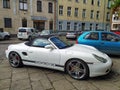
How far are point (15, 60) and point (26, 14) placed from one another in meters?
19.0

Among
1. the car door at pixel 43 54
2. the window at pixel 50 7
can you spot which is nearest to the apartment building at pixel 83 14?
the window at pixel 50 7

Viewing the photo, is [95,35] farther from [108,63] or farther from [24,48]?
[24,48]

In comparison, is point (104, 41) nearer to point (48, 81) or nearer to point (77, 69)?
point (77, 69)

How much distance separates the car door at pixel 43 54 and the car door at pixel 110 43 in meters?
3.53

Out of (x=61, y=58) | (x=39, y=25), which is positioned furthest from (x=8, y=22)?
(x=61, y=58)

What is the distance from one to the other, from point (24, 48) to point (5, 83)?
1581mm

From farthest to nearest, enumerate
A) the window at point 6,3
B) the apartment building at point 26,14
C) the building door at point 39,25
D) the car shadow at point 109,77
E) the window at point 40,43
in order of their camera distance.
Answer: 1. the building door at point 39,25
2. the apartment building at point 26,14
3. the window at point 6,3
4. the window at point 40,43
5. the car shadow at point 109,77

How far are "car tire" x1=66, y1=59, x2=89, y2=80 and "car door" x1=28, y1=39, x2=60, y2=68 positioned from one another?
464 mm

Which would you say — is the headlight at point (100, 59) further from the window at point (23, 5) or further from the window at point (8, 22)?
the window at point (23, 5)

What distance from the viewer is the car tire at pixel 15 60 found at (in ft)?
17.4

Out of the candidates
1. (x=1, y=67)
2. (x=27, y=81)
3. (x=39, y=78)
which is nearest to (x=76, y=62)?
(x=39, y=78)

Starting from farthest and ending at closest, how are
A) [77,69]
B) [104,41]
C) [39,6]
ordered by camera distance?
1. [39,6]
2. [104,41]
3. [77,69]

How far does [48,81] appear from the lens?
4.15m

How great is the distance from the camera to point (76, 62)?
4230mm
